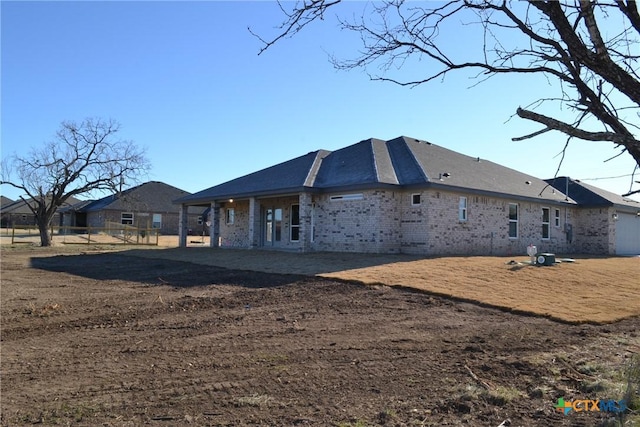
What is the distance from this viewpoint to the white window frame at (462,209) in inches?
795

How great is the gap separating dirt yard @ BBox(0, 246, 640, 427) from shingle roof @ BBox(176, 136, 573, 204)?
7773 mm

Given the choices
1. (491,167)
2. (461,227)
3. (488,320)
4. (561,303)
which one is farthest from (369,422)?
(491,167)

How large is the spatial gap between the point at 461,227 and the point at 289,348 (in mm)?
15208

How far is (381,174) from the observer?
1986cm

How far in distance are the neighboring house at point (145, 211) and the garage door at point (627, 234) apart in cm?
3803

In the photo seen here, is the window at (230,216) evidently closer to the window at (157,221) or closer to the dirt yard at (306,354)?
the dirt yard at (306,354)

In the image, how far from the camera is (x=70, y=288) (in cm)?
1238

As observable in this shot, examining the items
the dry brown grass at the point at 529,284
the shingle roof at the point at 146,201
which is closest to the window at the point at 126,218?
the shingle roof at the point at 146,201

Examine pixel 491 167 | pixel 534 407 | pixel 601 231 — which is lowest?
pixel 534 407

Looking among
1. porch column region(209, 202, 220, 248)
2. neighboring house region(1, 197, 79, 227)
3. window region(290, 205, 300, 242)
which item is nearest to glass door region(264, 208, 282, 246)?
window region(290, 205, 300, 242)

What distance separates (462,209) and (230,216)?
13.6m

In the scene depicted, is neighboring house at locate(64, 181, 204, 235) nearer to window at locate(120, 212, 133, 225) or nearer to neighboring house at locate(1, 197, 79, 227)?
window at locate(120, 212, 133, 225)

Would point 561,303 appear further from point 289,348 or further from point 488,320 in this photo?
point 289,348

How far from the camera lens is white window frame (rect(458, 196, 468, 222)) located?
20.2 m
